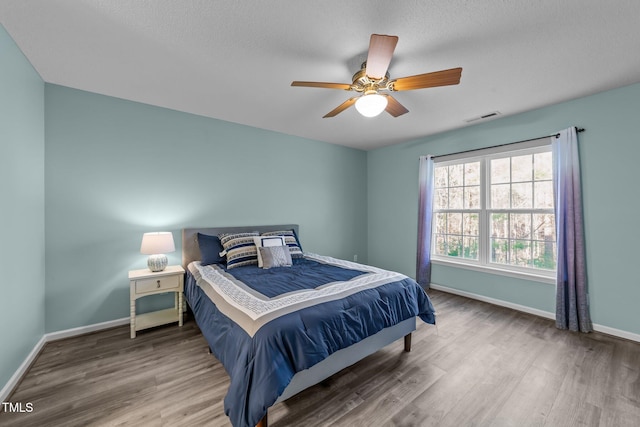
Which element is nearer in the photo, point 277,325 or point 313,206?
point 277,325

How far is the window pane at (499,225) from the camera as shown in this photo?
3.50 meters

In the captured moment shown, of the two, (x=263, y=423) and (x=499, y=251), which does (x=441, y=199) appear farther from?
(x=263, y=423)

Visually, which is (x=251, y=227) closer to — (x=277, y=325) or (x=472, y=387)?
(x=277, y=325)

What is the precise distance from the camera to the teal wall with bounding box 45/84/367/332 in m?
2.52

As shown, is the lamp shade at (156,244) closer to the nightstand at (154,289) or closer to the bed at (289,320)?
the nightstand at (154,289)

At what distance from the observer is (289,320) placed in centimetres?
154

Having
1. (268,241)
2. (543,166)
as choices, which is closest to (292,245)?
(268,241)

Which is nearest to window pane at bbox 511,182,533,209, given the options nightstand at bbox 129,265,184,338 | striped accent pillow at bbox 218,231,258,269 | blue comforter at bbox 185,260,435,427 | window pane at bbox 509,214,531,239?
window pane at bbox 509,214,531,239

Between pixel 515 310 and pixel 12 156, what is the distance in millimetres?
5210

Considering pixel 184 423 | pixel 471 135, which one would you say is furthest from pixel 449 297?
pixel 184 423

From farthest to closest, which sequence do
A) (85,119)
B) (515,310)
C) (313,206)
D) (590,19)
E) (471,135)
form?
(313,206) < (471,135) < (515,310) < (85,119) < (590,19)

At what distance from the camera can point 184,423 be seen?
1.53 m

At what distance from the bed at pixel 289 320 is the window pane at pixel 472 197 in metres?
2.15

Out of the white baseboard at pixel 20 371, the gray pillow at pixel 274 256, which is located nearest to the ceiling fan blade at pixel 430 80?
the gray pillow at pixel 274 256
